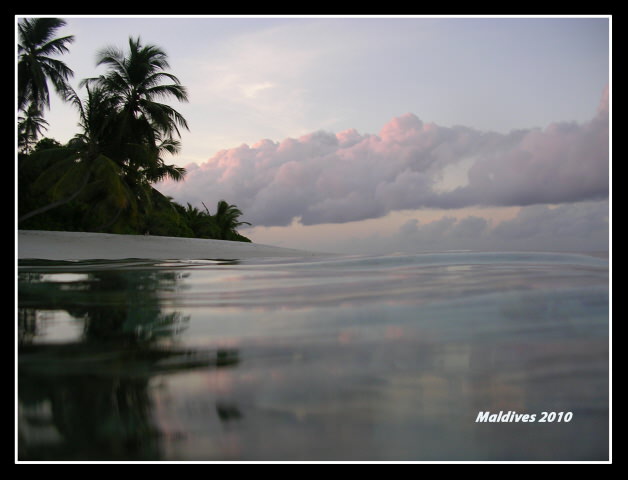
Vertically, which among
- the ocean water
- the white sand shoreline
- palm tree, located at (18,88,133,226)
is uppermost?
palm tree, located at (18,88,133,226)

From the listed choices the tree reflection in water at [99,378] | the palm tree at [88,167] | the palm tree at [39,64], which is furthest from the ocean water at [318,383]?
the palm tree at [39,64]

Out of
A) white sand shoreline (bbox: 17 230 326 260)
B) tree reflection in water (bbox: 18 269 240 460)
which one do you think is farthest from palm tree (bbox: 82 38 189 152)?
tree reflection in water (bbox: 18 269 240 460)

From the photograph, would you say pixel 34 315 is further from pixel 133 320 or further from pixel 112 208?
pixel 112 208

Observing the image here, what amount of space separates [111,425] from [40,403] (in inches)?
8.9

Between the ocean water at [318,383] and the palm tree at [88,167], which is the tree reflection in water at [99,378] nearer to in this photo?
the ocean water at [318,383]

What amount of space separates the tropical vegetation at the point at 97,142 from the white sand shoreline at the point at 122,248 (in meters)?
0.97

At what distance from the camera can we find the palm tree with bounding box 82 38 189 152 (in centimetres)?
1127

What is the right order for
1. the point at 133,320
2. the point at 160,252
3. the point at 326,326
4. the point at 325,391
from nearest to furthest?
the point at 325,391 → the point at 326,326 → the point at 133,320 → the point at 160,252

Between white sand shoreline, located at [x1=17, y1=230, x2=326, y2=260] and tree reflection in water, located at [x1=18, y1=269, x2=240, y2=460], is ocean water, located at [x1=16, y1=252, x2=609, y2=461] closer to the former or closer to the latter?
tree reflection in water, located at [x1=18, y1=269, x2=240, y2=460]

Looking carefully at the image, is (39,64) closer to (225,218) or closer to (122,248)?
(122,248)

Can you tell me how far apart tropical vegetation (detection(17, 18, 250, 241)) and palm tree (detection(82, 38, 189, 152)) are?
0.02m

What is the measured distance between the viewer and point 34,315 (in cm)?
189
